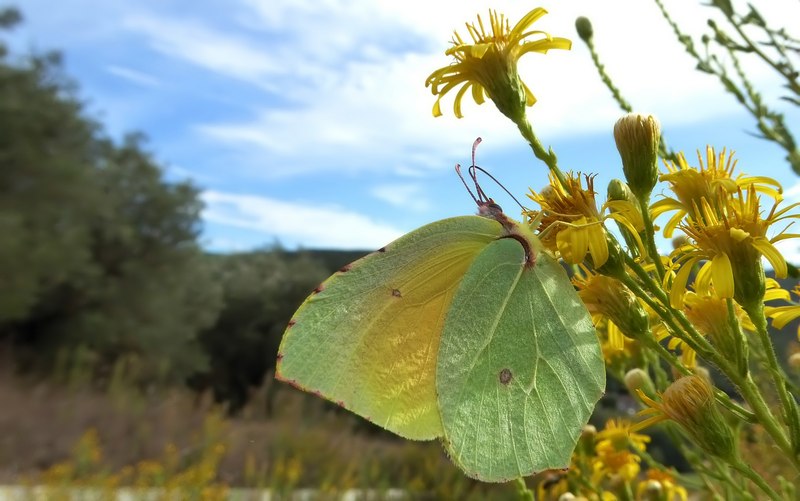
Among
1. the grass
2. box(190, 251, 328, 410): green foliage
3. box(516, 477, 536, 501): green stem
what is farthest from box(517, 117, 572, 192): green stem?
box(190, 251, 328, 410): green foliage

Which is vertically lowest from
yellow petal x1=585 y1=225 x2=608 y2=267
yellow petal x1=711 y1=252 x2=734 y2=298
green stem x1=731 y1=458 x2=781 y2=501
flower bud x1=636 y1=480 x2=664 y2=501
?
flower bud x1=636 y1=480 x2=664 y2=501

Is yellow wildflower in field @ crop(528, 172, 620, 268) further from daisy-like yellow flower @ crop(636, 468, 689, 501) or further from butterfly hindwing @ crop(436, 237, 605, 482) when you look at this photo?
daisy-like yellow flower @ crop(636, 468, 689, 501)

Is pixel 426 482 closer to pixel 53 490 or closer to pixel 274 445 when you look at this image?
pixel 274 445

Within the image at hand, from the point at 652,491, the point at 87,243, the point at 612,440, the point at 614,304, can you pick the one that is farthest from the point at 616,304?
the point at 87,243

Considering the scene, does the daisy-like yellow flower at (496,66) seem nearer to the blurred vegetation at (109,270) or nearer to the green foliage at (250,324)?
the blurred vegetation at (109,270)

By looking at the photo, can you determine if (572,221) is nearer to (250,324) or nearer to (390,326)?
(390,326)

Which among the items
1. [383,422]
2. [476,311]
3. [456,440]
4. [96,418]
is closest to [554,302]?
[476,311]

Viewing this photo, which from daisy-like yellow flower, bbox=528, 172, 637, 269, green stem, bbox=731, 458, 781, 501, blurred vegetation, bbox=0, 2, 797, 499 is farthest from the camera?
blurred vegetation, bbox=0, 2, 797, 499
